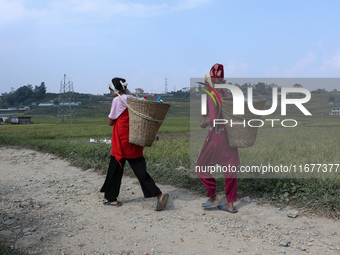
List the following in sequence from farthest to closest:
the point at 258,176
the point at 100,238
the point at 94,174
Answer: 1. the point at 94,174
2. the point at 258,176
3. the point at 100,238

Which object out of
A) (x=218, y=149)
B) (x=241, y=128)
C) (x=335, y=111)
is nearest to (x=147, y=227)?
(x=218, y=149)

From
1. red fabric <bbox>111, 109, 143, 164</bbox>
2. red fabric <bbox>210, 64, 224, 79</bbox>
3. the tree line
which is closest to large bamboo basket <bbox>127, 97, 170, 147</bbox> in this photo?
red fabric <bbox>111, 109, 143, 164</bbox>

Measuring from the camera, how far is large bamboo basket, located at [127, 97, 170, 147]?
4.04m


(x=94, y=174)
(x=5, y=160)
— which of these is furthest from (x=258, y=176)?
(x=5, y=160)

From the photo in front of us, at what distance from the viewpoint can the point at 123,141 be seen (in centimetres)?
437

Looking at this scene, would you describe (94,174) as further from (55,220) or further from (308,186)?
(308,186)

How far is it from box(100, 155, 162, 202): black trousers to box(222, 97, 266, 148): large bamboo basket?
1296 millimetres

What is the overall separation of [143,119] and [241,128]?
4.06 ft

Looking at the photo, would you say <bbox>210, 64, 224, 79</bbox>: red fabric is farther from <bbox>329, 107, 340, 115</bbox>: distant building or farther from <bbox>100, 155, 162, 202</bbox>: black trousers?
<bbox>329, 107, 340, 115</bbox>: distant building

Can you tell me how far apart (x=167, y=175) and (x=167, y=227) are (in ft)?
7.01

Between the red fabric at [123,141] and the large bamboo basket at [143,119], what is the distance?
0.16 metres

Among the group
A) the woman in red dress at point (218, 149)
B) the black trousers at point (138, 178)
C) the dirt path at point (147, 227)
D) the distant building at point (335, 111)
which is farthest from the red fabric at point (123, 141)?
the distant building at point (335, 111)

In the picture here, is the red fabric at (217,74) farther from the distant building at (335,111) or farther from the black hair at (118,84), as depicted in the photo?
the distant building at (335,111)

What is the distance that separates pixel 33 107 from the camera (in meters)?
61.1
